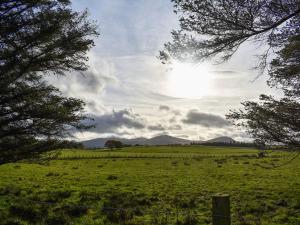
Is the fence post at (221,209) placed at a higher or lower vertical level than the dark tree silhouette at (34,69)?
lower

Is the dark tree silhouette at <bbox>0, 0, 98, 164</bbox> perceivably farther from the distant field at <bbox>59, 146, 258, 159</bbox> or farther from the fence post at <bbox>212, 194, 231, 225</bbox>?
the distant field at <bbox>59, 146, 258, 159</bbox>

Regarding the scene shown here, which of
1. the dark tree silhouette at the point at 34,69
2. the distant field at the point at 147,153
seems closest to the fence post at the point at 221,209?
the dark tree silhouette at the point at 34,69

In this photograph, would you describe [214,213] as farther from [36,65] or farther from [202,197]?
[202,197]

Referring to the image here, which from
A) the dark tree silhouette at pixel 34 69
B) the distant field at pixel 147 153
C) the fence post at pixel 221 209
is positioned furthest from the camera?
the distant field at pixel 147 153

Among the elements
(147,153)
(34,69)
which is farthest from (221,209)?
(147,153)

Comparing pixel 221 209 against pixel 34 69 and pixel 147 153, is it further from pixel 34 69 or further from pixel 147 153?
pixel 147 153

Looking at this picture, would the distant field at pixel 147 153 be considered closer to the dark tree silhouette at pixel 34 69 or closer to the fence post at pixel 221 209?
the dark tree silhouette at pixel 34 69

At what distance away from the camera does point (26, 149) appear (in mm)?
14242

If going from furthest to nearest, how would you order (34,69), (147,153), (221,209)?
(147,153) → (34,69) → (221,209)

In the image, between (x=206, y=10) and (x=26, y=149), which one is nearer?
(x=206, y=10)

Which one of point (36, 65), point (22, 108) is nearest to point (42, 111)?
point (22, 108)

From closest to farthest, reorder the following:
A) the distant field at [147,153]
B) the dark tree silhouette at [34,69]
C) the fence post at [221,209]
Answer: the fence post at [221,209] → the dark tree silhouette at [34,69] → the distant field at [147,153]

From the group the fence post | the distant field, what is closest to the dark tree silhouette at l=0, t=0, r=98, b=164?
the fence post

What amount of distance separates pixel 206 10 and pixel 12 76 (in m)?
6.89
